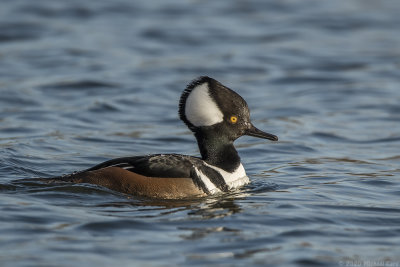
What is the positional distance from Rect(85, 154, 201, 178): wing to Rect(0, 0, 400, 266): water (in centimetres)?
34

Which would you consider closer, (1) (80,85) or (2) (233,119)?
(2) (233,119)

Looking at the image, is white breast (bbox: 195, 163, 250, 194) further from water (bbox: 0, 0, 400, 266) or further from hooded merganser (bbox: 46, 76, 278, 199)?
water (bbox: 0, 0, 400, 266)

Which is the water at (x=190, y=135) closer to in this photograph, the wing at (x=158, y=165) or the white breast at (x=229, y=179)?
the white breast at (x=229, y=179)

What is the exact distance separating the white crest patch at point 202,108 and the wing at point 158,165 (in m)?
0.53

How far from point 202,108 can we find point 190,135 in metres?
4.02

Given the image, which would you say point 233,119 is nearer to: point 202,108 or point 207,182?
point 202,108

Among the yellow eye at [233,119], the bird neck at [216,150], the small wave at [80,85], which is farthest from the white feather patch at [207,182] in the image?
the small wave at [80,85]

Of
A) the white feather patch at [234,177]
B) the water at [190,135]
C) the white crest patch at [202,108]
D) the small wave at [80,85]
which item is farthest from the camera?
the small wave at [80,85]

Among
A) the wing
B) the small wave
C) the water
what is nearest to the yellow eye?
the wing

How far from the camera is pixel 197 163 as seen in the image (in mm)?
9094

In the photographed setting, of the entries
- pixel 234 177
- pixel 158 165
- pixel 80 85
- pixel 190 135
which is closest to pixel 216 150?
pixel 234 177

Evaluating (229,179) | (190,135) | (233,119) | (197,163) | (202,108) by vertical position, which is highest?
(202,108)

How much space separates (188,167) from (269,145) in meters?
3.72

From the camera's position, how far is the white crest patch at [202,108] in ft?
29.5
